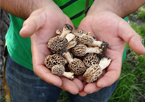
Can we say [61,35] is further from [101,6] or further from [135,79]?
[135,79]

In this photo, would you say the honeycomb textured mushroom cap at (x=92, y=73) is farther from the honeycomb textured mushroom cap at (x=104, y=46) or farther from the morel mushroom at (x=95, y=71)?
the honeycomb textured mushroom cap at (x=104, y=46)

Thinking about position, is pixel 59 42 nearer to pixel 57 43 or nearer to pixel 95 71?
pixel 57 43

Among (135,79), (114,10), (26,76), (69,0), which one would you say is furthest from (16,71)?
(135,79)

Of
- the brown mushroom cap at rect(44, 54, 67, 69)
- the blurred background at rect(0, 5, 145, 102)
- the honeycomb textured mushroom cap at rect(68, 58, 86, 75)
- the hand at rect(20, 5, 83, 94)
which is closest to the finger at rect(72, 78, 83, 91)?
the hand at rect(20, 5, 83, 94)

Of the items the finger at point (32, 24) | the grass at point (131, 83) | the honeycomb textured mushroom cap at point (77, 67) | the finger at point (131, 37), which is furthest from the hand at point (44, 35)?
the grass at point (131, 83)

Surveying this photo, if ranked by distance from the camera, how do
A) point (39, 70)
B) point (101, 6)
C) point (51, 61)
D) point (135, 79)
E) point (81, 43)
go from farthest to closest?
point (135, 79) → point (101, 6) → point (81, 43) → point (51, 61) → point (39, 70)

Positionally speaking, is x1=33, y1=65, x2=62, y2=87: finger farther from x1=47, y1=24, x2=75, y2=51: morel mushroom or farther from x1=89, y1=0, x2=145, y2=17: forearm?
x1=89, y1=0, x2=145, y2=17: forearm
